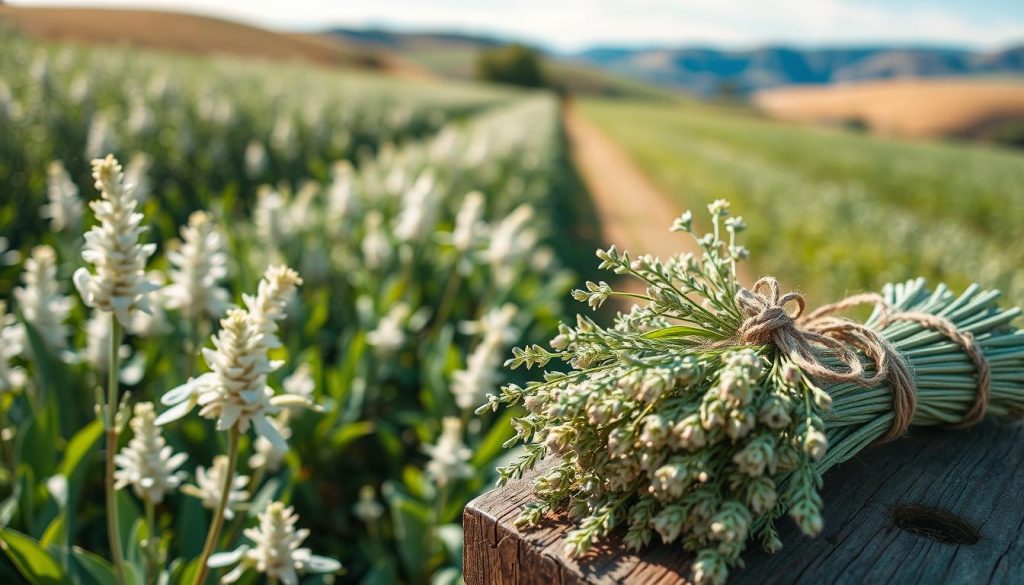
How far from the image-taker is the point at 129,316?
116 cm

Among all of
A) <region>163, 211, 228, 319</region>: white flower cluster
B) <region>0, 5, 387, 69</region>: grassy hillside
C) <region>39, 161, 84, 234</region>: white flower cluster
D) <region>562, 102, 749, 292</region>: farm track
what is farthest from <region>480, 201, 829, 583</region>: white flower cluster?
<region>0, 5, 387, 69</region>: grassy hillside

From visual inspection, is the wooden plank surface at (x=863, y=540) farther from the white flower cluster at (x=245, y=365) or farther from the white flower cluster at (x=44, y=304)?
the white flower cluster at (x=44, y=304)

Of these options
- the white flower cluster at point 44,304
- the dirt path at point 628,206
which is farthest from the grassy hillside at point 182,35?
the white flower cluster at point 44,304

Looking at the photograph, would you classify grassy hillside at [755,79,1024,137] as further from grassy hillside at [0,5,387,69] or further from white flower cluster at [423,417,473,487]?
white flower cluster at [423,417,473,487]

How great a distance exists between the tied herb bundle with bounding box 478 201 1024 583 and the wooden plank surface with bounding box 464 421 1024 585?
0.12 feet

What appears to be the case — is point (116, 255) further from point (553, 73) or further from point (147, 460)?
point (553, 73)

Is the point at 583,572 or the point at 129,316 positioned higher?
the point at 129,316

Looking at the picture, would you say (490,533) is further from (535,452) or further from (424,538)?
(424,538)

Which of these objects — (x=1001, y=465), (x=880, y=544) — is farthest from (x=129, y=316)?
(x=1001, y=465)

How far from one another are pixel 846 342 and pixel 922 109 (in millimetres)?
93120

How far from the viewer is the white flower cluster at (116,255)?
1069 millimetres

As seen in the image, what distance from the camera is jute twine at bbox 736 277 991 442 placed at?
1098 millimetres

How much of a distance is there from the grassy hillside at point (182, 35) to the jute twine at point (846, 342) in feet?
55.1

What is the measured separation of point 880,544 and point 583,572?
0.46 meters
